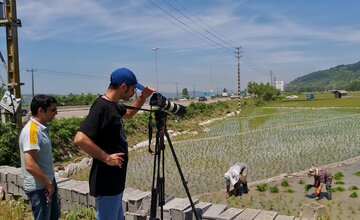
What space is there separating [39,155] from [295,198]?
539cm

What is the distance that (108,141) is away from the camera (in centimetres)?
297

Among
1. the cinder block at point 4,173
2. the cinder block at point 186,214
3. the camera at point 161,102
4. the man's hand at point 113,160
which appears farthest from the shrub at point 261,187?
the man's hand at point 113,160

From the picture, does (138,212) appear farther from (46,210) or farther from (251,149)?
(251,149)

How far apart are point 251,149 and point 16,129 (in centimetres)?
804

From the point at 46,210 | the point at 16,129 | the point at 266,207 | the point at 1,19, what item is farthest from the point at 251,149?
the point at 46,210

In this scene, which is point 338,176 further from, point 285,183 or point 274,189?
point 274,189

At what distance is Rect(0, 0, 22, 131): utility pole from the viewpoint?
8.70m

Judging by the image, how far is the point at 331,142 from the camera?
1461 centimetres

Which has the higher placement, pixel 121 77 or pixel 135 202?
pixel 121 77

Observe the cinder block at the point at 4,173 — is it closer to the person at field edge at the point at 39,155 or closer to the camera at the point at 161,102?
the person at field edge at the point at 39,155

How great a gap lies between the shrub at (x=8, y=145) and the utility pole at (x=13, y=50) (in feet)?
0.83

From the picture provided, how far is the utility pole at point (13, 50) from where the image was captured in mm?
8703

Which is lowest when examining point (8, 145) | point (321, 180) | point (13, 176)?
point (321, 180)

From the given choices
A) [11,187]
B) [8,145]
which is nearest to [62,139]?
[8,145]
